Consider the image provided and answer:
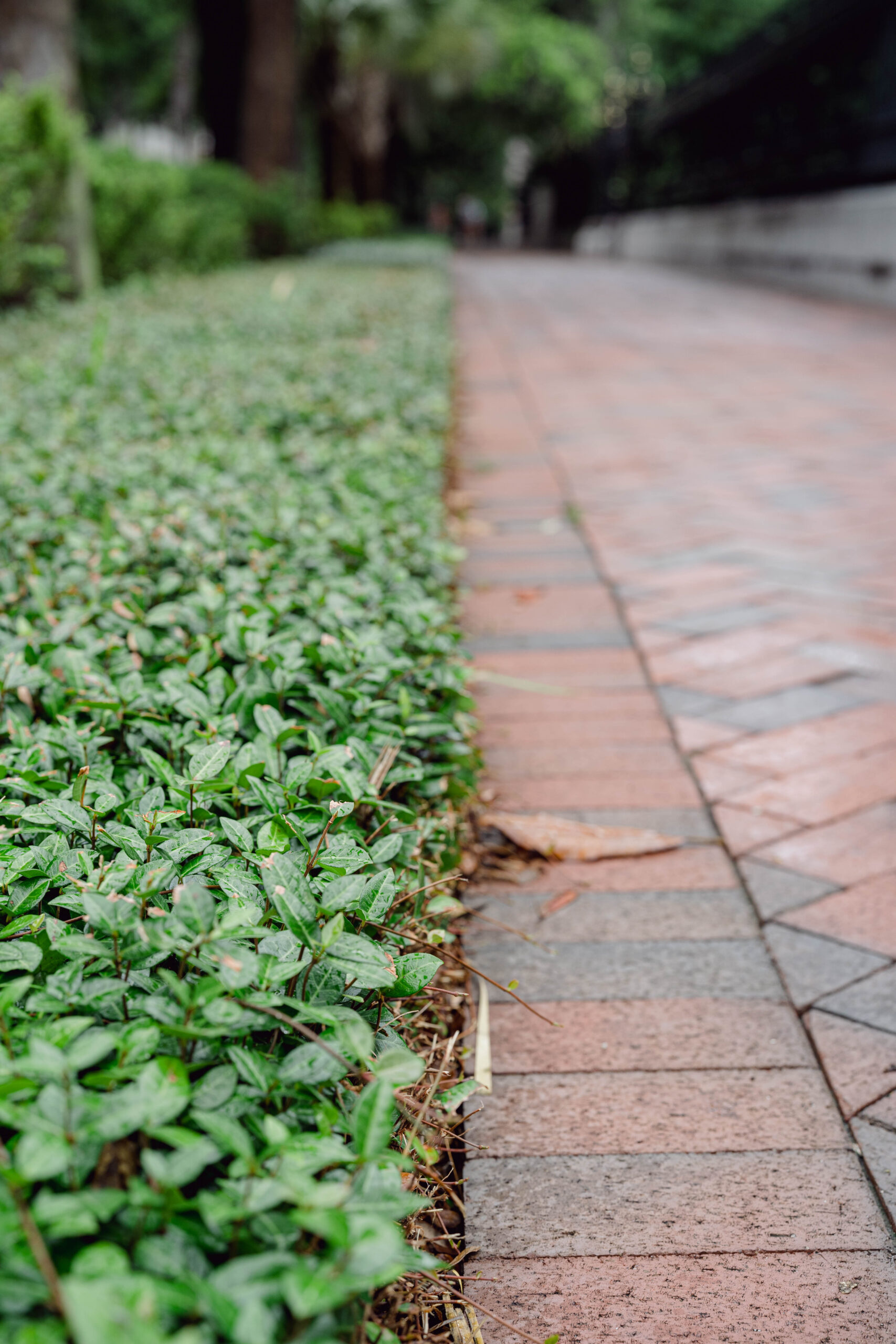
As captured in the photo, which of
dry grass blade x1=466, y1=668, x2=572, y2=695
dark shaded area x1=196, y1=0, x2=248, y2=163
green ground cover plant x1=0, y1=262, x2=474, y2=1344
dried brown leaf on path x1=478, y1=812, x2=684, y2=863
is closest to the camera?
green ground cover plant x1=0, y1=262, x2=474, y2=1344

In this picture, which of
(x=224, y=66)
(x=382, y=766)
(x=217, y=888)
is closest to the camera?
(x=217, y=888)

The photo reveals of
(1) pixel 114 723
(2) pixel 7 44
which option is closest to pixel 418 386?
(1) pixel 114 723

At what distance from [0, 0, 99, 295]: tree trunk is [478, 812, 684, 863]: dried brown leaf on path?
630 centimetres

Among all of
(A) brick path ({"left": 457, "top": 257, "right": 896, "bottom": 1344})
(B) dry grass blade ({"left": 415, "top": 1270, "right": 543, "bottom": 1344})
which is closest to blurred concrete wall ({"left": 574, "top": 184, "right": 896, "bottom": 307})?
(A) brick path ({"left": 457, "top": 257, "right": 896, "bottom": 1344})

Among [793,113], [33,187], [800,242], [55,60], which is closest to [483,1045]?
[33,187]

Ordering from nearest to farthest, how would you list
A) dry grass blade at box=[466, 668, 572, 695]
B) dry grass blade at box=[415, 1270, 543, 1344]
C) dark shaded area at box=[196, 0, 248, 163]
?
dry grass blade at box=[415, 1270, 543, 1344]
dry grass blade at box=[466, 668, 572, 695]
dark shaded area at box=[196, 0, 248, 163]

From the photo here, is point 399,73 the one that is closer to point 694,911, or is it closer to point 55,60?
point 55,60

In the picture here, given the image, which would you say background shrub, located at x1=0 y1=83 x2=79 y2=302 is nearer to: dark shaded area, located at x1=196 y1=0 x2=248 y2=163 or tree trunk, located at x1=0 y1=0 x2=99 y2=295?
tree trunk, located at x1=0 y1=0 x2=99 y2=295

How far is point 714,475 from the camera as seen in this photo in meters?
4.02

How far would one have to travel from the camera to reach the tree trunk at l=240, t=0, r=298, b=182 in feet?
Result: 39.1

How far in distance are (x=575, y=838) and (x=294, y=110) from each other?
1368 centimetres

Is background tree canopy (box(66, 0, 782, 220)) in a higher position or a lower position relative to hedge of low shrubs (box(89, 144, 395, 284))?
higher

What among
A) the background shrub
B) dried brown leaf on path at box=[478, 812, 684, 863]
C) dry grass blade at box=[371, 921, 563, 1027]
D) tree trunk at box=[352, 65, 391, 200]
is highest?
tree trunk at box=[352, 65, 391, 200]

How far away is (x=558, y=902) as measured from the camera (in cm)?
157
